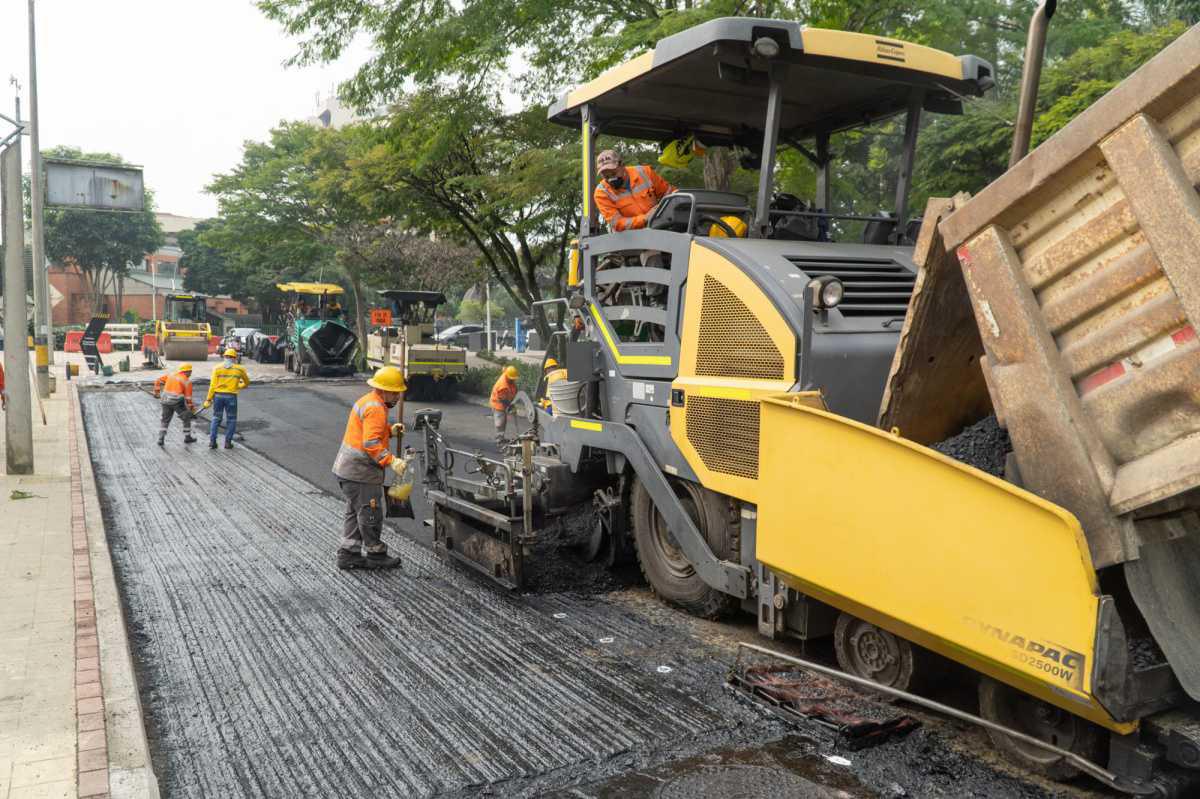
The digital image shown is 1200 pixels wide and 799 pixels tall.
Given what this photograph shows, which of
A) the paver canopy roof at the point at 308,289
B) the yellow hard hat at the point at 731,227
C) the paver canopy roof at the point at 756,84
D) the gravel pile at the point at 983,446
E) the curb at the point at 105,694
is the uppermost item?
the paver canopy roof at the point at 756,84

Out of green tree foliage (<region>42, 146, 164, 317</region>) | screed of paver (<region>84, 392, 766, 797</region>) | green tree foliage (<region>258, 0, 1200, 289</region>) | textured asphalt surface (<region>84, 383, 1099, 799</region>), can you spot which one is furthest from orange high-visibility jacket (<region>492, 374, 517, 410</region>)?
green tree foliage (<region>42, 146, 164, 317</region>)

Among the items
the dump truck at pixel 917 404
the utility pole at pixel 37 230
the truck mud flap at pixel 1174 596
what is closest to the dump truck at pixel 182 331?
the utility pole at pixel 37 230

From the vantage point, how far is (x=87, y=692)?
4309 millimetres

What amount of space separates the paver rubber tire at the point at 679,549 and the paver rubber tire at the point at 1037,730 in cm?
153

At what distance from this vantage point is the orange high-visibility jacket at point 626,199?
5.89 m

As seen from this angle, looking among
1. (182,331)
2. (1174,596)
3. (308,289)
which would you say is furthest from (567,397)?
(182,331)

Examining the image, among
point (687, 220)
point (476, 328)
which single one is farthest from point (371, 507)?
point (476, 328)

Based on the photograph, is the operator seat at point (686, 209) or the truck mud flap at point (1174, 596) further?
the operator seat at point (686, 209)

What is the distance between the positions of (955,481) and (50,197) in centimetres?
1302

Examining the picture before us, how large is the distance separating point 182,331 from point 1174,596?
33214 millimetres

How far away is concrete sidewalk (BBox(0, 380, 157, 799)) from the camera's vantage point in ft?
11.7

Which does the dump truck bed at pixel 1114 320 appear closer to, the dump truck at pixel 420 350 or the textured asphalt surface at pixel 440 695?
the textured asphalt surface at pixel 440 695

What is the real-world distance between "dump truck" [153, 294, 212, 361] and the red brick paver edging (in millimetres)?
26748

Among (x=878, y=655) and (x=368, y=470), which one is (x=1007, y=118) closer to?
(x=368, y=470)
